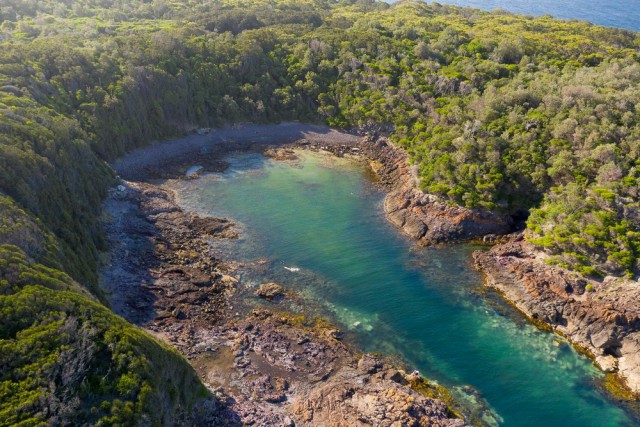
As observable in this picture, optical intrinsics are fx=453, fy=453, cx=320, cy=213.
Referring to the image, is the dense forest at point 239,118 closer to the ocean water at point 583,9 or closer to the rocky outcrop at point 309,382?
the rocky outcrop at point 309,382

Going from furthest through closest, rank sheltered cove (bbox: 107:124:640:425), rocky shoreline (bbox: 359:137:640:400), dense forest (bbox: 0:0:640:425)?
rocky shoreline (bbox: 359:137:640:400) < sheltered cove (bbox: 107:124:640:425) < dense forest (bbox: 0:0:640:425)

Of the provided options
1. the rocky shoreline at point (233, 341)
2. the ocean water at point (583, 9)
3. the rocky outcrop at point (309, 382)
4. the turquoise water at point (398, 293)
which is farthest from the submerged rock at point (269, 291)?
the ocean water at point (583, 9)

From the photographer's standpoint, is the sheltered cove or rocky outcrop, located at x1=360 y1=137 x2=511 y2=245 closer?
the sheltered cove

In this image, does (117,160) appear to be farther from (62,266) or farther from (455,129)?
(455,129)

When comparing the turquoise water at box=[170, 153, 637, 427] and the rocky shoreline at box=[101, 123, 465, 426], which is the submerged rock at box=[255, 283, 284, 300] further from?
the rocky shoreline at box=[101, 123, 465, 426]

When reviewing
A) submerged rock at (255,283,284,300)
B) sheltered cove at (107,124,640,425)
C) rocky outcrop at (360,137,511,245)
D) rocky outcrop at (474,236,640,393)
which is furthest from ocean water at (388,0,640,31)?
submerged rock at (255,283,284,300)

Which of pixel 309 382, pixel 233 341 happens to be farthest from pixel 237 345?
pixel 309 382
